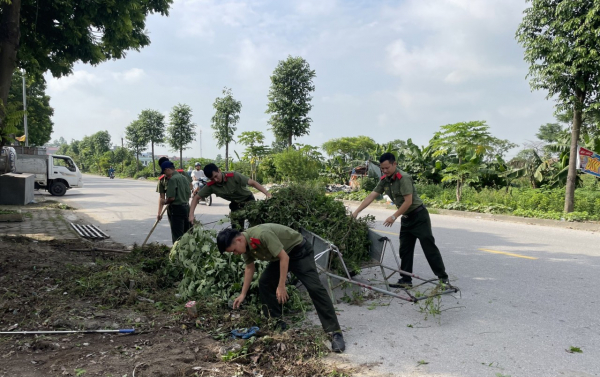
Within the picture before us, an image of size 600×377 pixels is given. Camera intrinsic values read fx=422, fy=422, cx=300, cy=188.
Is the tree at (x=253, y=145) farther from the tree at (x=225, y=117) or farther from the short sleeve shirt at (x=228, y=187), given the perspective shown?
the short sleeve shirt at (x=228, y=187)

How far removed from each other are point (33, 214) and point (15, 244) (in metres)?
6.67

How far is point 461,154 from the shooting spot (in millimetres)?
16938

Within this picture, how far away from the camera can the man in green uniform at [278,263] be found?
11.8 ft

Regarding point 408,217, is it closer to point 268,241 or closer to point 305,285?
point 305,285

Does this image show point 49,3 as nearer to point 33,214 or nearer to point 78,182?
point 33,214

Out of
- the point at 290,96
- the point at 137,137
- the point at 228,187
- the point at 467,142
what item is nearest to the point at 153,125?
the point at 137,137

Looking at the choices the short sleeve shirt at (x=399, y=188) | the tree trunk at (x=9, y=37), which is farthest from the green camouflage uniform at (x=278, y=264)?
the tree trunk at (x=9, y=37)

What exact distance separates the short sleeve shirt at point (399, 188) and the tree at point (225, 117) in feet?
103

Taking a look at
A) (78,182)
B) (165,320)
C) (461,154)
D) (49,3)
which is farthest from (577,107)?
(78,182)

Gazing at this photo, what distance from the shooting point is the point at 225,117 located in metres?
35.7

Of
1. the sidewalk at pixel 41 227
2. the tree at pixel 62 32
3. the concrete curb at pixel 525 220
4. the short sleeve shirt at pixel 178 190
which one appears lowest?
the sidewalk at pixel 41 227

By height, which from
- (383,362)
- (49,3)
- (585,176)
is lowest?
(383,362)

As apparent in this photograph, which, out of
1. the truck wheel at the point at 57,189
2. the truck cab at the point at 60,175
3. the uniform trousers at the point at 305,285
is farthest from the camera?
the truck wheel at the point at 57,189

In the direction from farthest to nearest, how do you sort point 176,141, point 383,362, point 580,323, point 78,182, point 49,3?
point 176,141 < point 78,182 < point 49,3 < point 580,323 < point 383,362
